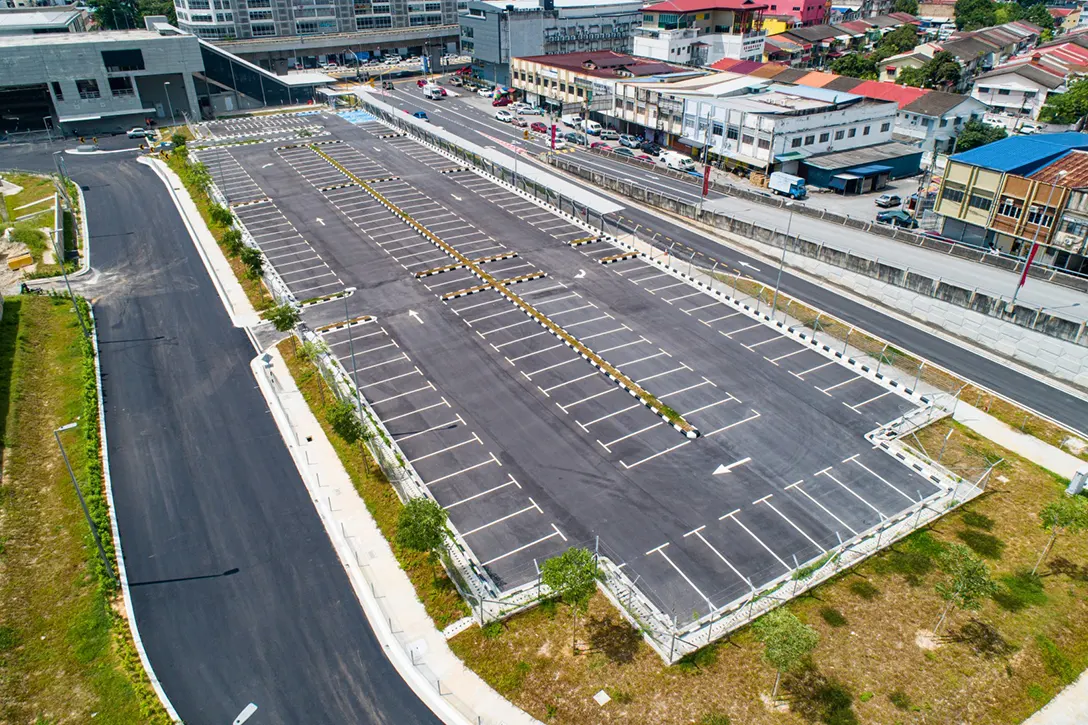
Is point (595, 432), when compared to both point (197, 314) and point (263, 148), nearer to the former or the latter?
point (197, 314)

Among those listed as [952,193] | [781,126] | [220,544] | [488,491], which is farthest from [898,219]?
[220,544]

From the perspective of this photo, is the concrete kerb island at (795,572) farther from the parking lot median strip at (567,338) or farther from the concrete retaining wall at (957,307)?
the parking lot median strip at (567,338)

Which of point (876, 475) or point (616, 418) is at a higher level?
point (616, 418)

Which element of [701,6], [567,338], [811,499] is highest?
[701,6]

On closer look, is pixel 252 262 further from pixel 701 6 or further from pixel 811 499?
pixel 701 6

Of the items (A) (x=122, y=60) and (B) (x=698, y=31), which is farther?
(B) (x=698, y=31)

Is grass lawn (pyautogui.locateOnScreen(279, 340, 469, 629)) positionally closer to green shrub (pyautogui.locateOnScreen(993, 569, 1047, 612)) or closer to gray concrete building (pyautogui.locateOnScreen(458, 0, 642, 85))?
green shrub (pyautogui.locateOnScreen(993, 569, 1047, 612))

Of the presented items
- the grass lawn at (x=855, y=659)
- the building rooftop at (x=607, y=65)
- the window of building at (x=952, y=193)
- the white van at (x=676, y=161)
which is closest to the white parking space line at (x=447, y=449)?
the grass lawn at (x=855, y=659)

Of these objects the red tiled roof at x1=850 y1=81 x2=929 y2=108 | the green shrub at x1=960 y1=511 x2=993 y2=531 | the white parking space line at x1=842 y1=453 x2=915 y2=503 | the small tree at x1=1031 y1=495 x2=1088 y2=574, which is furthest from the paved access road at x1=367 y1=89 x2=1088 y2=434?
the red tiled roof at x1=850 y1=81 x2=929 y2=108
